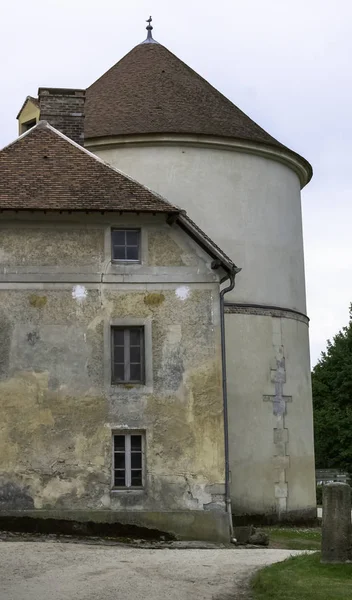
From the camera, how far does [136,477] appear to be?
23984 millimetres

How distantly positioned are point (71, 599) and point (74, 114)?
1603cm

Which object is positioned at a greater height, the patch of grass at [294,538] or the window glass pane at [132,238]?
the window glass pane at [132,238]

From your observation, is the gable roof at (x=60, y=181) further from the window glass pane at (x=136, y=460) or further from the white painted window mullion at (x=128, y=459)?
A: the window glass pane at (x=136, y=460)

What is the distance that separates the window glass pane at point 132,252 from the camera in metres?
25.1

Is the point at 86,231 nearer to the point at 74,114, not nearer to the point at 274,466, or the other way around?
the point at 74,114

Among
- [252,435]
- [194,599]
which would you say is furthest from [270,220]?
[194,599]

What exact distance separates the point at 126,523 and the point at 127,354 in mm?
3812

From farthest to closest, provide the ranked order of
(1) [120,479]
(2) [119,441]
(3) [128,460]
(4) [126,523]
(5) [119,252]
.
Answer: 1. (5) [119,252]
2. (2) [119,441]
3. (3) [128,460]
4. (1) [120,479]
5. (4) [126,523]

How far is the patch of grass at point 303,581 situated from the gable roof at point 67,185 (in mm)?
9533

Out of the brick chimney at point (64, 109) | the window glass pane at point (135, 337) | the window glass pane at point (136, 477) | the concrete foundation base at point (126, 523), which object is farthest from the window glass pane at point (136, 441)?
the brick chimney at point (64, 109)

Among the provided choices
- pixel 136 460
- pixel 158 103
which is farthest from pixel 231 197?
pixel 136 460

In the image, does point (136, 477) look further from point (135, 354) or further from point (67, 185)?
point (67, 185)

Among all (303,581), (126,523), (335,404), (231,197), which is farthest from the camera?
(335,404)

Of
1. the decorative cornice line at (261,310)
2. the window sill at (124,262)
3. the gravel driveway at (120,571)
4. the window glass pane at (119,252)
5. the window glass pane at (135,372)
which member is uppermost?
the window glass pane at (119,252)
